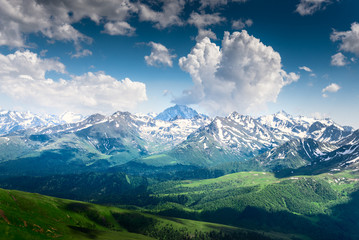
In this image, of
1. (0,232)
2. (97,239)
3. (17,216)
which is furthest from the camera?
(97,239)

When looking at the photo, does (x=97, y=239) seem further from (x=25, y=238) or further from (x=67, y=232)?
(x=25, y=238)

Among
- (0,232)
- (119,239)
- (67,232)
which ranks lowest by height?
(119,239)

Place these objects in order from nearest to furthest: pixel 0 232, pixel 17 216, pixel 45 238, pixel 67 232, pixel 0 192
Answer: pixel 0 232
pixel 45 238
pixel 17 216
pixel 67 232
pixel 0 192

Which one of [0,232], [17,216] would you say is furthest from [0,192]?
[0,232]

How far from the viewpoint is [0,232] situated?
104 metres

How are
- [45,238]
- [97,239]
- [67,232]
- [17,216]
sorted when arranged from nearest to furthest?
[45,238] < [17,216] < [67,232] < [97,239]

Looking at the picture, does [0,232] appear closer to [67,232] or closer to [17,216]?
[17,216]

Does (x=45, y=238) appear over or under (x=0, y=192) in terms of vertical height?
Answer: under

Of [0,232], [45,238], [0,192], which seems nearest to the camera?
[0,232]

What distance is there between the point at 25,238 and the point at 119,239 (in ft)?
326

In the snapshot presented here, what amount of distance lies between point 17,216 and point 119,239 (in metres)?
85.7

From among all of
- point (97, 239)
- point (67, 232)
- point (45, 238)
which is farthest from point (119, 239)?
point (45, 238)

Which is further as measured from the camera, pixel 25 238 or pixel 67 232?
pixel 67 232

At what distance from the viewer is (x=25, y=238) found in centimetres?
10881
